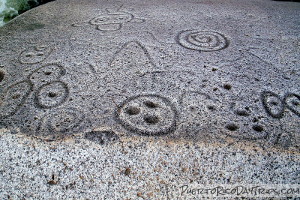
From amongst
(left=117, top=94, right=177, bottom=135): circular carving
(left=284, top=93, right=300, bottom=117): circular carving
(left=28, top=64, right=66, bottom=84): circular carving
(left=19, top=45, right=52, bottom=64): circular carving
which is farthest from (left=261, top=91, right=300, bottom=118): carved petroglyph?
(left=19, top=45, right=52, bottom=64): circular carving

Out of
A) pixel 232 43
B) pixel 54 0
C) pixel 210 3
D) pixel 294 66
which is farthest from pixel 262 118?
pixel 54 0

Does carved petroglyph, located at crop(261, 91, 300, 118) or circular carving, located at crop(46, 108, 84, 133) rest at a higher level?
carved petroglyph, located at crop(261, 91, 300, 118)

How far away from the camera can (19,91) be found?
0.85m

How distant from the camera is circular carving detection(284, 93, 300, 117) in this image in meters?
0.77

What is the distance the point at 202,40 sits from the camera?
1122mm

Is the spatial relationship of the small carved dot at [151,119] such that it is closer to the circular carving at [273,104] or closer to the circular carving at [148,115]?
the circular carving at [148,115]

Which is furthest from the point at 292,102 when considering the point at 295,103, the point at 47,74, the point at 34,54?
the point at 34,54

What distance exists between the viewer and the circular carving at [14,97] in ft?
2.53

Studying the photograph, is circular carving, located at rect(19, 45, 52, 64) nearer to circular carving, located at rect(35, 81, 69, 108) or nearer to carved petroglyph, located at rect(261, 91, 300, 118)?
circular carving, located at rect(35, 81, 69, 108)

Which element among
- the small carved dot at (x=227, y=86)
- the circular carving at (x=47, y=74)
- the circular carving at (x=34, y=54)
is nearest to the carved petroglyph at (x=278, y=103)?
the small carved dot at (x=227, y=86)

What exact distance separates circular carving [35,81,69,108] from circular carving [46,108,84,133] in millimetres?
55

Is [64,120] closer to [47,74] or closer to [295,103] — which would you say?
[47,74]

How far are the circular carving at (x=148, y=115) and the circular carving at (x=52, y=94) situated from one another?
8.5 inches

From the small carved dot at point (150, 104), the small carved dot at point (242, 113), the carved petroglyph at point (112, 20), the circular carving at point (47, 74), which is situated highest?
the carved petroglyph at point (112, 20)
